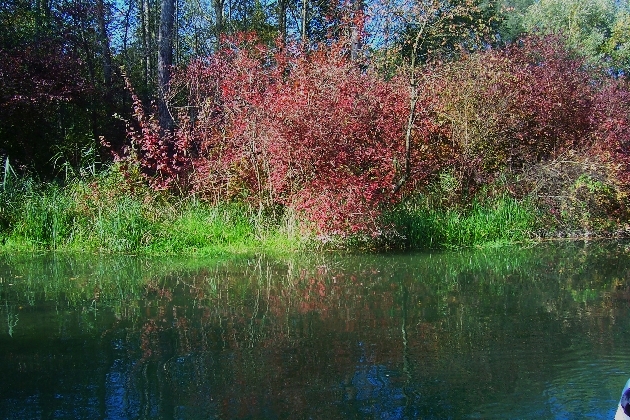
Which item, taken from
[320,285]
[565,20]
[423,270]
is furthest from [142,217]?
[565,20]

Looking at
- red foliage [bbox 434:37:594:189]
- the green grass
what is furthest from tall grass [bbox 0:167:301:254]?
red foliage [bbox 434:37:594:189]

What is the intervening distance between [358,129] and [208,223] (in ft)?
10.4

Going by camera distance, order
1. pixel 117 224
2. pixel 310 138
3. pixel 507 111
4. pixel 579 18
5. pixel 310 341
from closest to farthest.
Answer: pixel 310 341 → pixel 117 224 → pixel 310 138 → pixel 507 111 → pixel 579 18

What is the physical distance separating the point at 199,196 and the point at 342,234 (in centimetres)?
359

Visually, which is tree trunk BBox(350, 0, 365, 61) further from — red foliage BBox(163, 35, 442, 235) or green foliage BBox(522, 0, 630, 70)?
green foliage BBox(522, 0, 630, 70)

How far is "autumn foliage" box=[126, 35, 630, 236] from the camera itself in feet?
36.6

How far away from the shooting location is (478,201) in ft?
42.8

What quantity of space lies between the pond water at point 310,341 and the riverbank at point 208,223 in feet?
3.98

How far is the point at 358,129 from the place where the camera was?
11492 mm

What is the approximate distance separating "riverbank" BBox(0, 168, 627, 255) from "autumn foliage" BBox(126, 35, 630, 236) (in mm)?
365

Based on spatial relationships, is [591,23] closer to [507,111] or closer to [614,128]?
[614,128]

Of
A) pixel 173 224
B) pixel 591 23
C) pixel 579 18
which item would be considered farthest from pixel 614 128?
pixel 591 23

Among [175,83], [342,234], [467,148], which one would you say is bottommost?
[342,234]

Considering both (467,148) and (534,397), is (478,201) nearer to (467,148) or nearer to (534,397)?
(467,148)
